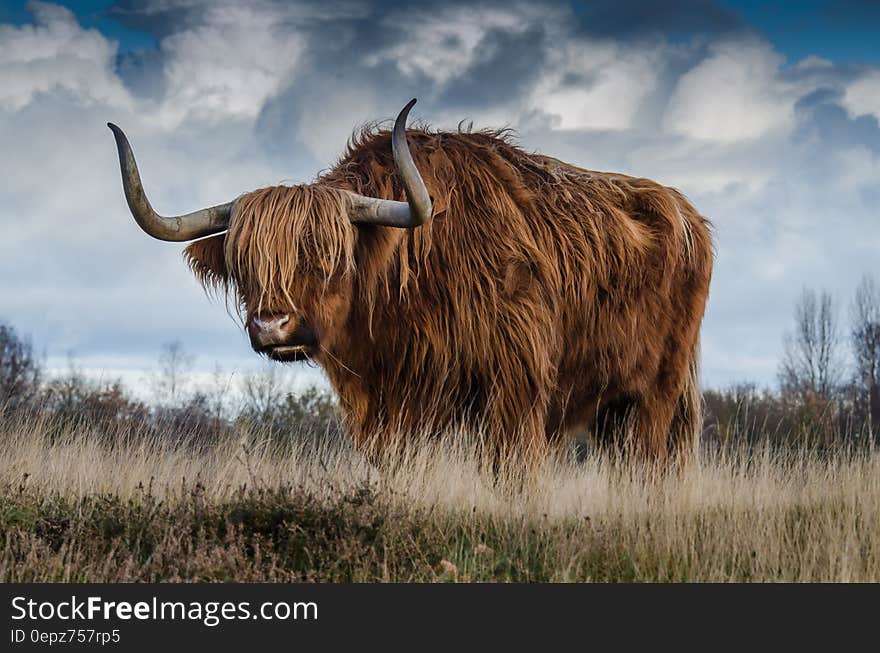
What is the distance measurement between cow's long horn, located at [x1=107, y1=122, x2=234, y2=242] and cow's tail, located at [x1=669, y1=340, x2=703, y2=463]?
4.27 metres

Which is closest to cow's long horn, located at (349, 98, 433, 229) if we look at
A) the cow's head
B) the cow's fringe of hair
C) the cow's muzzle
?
the cow's head

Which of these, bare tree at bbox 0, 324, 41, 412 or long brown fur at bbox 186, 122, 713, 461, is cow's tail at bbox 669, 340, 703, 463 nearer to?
long brown fur at bbox 186, 122, 713, 461

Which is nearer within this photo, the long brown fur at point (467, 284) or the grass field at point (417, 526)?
the grass field at point (417, 526)

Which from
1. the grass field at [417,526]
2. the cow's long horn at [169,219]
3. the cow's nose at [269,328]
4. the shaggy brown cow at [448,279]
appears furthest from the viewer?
the cow's long horn at [169,219]

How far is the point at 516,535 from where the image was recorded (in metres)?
5.52

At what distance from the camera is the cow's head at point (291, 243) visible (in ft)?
20.3

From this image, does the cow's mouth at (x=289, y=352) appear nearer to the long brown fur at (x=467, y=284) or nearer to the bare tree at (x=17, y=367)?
the long brown fur at (x=467, y=284)

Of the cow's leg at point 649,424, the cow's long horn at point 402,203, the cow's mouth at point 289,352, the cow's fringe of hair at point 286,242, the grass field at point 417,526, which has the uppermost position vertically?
the cow's long horn at point 402,203

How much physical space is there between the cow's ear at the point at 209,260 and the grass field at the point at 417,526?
3.82 ft

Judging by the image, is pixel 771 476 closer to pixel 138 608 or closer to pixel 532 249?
pixel 532 249

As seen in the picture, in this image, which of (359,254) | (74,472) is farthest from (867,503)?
(74,472)

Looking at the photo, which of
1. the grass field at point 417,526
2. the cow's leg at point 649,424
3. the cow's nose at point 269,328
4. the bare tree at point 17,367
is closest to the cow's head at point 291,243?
the cow's nose at point 269,328

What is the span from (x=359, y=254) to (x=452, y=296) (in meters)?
0.69

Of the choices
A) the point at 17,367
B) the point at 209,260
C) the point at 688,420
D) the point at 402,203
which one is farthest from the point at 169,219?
the point at 17,367
